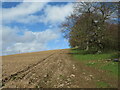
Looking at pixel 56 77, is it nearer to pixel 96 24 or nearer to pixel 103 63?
pixel 103 63

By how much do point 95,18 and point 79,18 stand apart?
4.25 meters

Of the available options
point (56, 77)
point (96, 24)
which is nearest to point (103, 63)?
point (56, 77)

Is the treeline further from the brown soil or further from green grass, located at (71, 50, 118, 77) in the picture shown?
the brown soil

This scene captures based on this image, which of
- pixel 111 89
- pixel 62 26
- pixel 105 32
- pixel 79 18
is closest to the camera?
pixel 111 89

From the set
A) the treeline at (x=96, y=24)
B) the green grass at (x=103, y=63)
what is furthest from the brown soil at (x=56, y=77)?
the treeline at (x=96, y=24)

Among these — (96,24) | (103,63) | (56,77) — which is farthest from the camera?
(96,24)

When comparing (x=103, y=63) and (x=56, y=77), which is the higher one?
(x=56, y=77)

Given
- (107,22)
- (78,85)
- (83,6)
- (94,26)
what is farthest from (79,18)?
(78,85)

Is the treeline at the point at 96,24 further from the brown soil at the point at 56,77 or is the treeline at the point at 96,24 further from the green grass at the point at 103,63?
the brown soil at the point at 56,77

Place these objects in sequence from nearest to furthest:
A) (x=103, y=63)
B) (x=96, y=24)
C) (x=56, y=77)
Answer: (x=56, y=77), (x=103, y=63), (x=96, y=24)

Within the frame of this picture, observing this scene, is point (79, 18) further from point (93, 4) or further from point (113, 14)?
point (113, 14)

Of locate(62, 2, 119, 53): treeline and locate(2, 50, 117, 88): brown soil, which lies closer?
locate(2, 50, 117, 88): brown soil

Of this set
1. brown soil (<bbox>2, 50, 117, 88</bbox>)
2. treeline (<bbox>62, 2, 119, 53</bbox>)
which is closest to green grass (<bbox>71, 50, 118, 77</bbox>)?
brown soil (<bbox>2, 50, 117, 88</bbox>)

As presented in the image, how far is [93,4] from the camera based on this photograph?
24.2m
